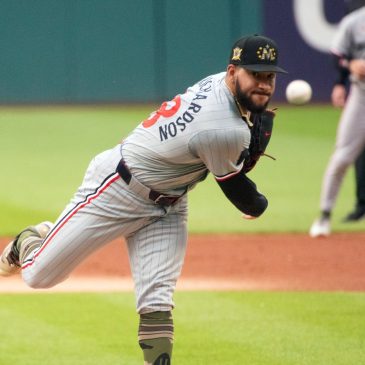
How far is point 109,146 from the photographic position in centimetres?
1622

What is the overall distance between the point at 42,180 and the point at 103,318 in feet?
20.8

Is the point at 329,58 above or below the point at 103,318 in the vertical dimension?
below

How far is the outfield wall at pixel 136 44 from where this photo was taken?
1981cm

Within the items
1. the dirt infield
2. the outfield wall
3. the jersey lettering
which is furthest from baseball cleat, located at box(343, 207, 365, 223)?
the outfield wall

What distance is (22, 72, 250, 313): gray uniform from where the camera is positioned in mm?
5512

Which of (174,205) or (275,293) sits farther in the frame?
(275,293)

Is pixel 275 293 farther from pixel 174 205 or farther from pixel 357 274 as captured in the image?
pixel 174 205

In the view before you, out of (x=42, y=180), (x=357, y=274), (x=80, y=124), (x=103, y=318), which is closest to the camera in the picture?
(x=103, y=318)

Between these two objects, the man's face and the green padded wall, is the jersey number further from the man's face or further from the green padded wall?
the green padded wall

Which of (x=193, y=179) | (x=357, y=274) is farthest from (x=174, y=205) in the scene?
(x=357, y=274)

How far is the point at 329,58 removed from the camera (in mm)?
20047

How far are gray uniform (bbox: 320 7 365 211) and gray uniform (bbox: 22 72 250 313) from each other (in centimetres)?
500

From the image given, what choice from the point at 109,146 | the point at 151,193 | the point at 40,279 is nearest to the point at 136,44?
the point at 109,146

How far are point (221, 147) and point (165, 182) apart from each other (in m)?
0.43
